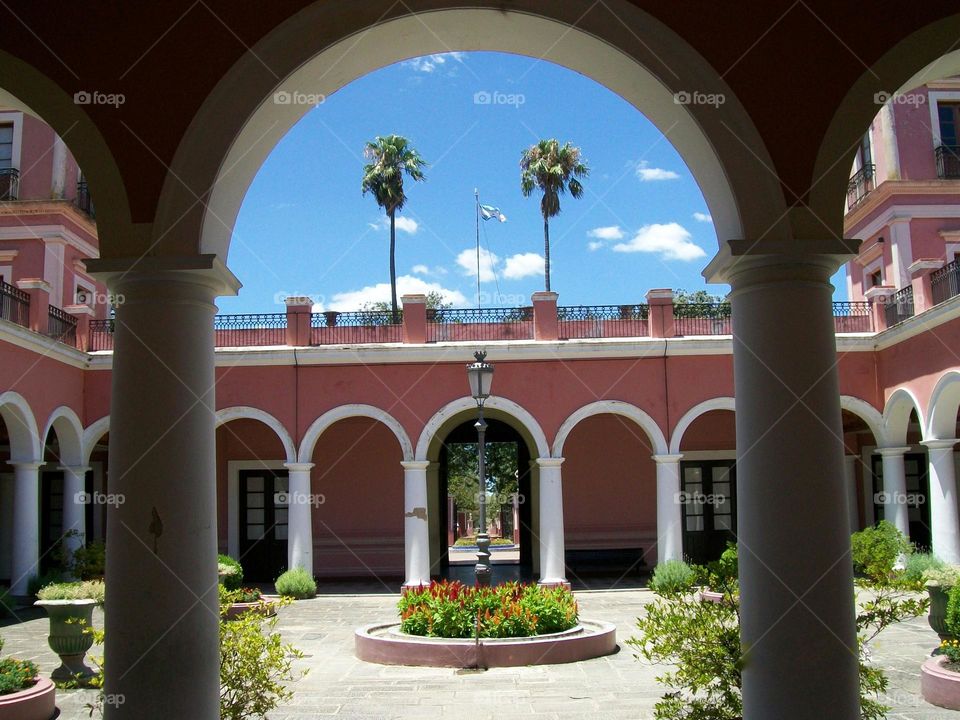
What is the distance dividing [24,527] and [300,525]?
178 inches

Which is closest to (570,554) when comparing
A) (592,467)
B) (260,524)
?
(592,467)

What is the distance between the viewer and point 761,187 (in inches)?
167

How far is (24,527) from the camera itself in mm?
14930

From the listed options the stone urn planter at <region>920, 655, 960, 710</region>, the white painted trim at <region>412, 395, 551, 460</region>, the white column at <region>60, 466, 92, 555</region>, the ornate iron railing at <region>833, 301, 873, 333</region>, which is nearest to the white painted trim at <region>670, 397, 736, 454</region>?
the white painted trim at <region>412, 395, 551, 460</region>

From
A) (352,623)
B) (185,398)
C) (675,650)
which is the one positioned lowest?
(352,623)

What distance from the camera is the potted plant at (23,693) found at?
6.87 m

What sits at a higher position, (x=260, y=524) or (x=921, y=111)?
(x=921, y=111)

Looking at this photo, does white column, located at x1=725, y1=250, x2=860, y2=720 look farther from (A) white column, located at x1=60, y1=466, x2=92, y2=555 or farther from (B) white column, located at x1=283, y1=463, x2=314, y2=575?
(A) white column, located at x1=60, y1=466, x2=92, y2=555

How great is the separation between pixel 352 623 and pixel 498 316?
261 inches

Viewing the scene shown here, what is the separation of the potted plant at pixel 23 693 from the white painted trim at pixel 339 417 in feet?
30.4

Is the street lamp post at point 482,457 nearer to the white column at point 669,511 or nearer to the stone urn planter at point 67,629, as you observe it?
the stone urn planter at point 67,629

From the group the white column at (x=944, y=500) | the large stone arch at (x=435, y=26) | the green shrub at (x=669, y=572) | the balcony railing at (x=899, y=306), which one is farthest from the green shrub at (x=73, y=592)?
the balcony railing at (x=899, y=306)

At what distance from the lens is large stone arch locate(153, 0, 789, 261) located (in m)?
4.22

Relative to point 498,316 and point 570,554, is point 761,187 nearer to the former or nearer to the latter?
point 498,316
